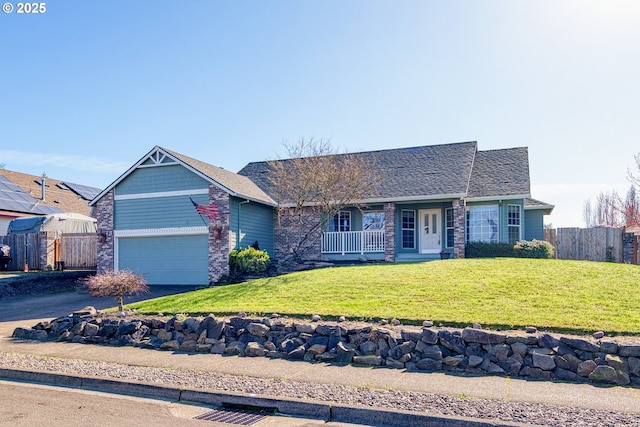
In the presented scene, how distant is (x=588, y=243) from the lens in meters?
21.8

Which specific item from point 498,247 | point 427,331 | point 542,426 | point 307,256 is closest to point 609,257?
point 498,247

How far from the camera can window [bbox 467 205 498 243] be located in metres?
20.8

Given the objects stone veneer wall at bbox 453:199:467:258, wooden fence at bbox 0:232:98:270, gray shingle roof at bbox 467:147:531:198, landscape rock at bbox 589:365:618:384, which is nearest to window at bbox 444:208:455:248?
gray shingle roof at bbox 467:147:531:198

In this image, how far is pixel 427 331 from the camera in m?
8.47

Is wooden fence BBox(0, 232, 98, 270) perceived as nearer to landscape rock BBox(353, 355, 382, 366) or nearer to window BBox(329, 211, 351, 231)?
window BBox(329, 211, 351, 231)

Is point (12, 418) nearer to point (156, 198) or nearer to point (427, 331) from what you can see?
point (427, 331)

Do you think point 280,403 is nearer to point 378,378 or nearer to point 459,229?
point 378,378

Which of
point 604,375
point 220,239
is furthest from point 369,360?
point 220,239

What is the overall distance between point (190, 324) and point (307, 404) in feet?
14.5

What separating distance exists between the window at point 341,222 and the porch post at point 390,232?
2167mm

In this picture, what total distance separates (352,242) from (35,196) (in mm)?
Answer: 23254

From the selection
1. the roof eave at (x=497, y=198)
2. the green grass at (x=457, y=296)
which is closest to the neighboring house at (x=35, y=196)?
the green grass at (x=457, y=296)

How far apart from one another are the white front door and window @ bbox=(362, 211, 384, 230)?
1.79 meters

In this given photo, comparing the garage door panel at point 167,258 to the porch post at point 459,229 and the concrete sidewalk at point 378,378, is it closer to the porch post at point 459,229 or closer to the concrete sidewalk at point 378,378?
the concrete sidewalk at point 378,378
